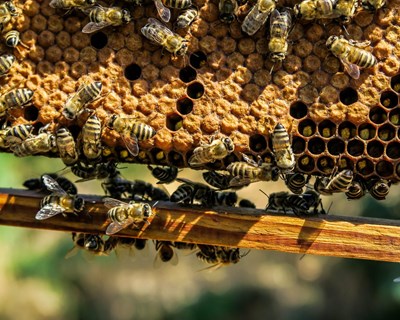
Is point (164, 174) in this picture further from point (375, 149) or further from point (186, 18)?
point (375, 149)

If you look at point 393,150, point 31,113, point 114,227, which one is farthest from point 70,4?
point 393,150

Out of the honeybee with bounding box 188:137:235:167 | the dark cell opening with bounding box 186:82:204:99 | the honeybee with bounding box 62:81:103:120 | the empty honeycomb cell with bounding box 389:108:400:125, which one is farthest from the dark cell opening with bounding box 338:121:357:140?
the honeybee with bounding box 62:81:103:120

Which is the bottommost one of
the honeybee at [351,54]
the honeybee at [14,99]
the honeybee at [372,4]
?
the honeybee at [14,99]

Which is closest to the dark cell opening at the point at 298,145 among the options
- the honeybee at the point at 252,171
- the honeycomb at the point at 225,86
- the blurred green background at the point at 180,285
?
the honeycomb at the point at 225,86

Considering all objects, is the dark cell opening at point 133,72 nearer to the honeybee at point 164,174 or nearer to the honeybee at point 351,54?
the honeybee at point 164,174

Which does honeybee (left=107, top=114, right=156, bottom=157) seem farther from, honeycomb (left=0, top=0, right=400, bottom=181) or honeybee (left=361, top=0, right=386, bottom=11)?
honeybee (left=361, top=0, right=386, bottom=11)

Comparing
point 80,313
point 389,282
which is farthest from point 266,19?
point 80,313
